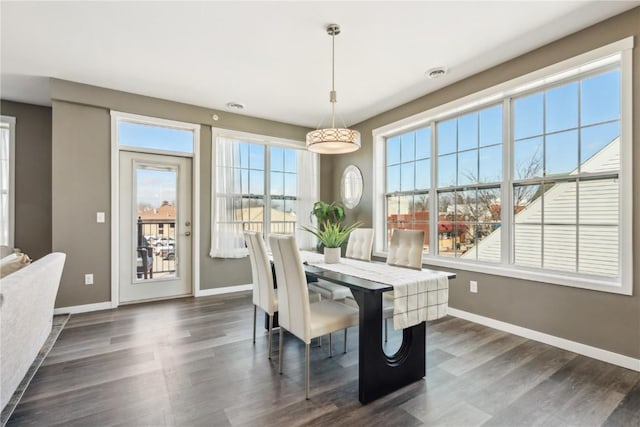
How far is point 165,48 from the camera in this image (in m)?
2.87

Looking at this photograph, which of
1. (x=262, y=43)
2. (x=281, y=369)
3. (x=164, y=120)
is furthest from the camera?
(x=164, y=120)

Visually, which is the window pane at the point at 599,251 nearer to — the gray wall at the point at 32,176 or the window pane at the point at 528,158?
the window pane at the point at 528,158

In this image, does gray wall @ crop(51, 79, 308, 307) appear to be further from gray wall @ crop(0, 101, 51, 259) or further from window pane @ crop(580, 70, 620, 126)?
window pane @ crop(580, 70, 620, 126)

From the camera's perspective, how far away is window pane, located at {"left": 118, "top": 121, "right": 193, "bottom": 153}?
4012 mm

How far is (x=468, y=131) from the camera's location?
3.59 metres

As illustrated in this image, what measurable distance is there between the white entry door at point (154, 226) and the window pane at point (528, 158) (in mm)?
4070

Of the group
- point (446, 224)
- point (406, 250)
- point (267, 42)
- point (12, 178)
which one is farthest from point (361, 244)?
point (12, 178)

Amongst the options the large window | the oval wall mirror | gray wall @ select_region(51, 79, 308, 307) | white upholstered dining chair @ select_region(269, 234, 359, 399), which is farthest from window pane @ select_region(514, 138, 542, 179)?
gray wall @ select_region(51, 79, 308, 307)

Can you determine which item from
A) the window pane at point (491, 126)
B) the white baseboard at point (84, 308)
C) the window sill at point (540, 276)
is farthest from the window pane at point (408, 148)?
the white baseboard at point (84, 308)

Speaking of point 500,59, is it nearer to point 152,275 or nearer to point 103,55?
point 103,55

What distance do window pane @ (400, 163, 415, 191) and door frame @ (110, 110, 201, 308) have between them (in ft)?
9.62

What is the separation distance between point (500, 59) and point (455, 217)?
1714mm

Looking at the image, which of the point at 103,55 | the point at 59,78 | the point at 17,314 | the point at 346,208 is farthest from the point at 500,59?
the point at 59,78

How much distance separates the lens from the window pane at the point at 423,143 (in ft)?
13.3
